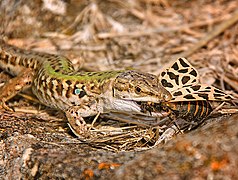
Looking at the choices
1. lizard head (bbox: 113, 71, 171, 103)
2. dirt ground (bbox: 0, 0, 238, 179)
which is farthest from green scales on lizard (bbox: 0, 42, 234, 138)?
dirt ground (bbox: 0, 0, 238, 179)

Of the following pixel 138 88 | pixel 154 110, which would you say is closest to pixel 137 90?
pixel 138 88

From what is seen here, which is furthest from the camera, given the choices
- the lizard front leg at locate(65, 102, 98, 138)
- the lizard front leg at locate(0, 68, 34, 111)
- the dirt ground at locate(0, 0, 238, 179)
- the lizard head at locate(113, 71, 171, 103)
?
the lizard front leg at locate(0, 68, 34, 111)

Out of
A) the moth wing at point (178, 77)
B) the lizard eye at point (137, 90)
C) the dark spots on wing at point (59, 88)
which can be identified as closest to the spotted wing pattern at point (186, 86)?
the moth wing at point (178, 77)

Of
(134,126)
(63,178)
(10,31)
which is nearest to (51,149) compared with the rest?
(63,178)

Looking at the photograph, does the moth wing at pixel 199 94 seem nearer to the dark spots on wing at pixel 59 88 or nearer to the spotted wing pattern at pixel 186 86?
the spotted wing pattern at pixel 186 86

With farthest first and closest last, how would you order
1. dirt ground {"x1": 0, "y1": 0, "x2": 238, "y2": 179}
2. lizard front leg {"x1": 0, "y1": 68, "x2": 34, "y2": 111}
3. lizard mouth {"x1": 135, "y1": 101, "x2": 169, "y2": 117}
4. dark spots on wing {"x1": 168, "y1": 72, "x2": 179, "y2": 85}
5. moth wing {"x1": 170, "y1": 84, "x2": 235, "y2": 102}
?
lizard front leg {"x1": 0, "y1": 68, "x2": 34, "y2": 111}
dark spots on wing {"x1": 168, "y1": 72, "x2": 179, "y2": 85}
lizard mouth {"x1": 135, "y1": 101, "x2": 169, "y2": 117}
moth wing {"x1": 170, "y1": 84, "x2": 235, "y2": 102}
dirt ground {"x1": 0, "y1": 0, "x2": 238, "y2": 179}

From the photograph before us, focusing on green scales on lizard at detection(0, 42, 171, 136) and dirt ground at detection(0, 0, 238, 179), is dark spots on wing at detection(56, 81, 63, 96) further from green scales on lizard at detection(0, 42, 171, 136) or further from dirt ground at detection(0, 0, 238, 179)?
dirt ground at detection(0, 0, 238, 179)

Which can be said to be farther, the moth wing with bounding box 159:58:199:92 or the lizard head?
the moth wing with bounding box 159:58:199:92
